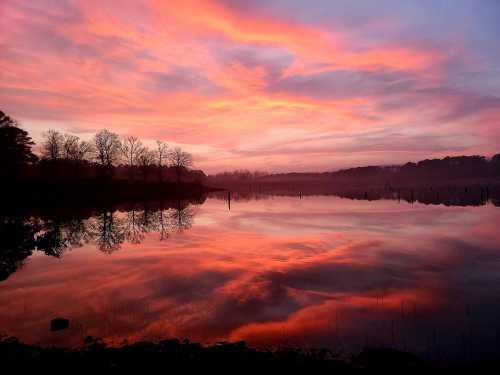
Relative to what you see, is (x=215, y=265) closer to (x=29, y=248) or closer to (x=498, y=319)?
(x=498, y=319)

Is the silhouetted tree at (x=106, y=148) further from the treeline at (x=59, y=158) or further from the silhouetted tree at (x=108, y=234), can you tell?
the silhouetted tree at (x=108, y=234)

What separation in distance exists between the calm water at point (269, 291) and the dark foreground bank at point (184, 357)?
1.00 m

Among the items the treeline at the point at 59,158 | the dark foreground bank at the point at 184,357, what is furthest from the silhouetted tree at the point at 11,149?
the dark foreground bank at the point at 184,357

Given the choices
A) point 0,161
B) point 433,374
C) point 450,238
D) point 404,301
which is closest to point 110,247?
point 404,301

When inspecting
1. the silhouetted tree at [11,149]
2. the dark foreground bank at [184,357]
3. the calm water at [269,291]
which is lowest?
the calm water at [269,291]

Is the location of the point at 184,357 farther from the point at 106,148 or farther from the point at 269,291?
the point at 106,148

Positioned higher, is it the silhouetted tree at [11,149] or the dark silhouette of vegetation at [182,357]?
the silhouetted tree at [11,149]

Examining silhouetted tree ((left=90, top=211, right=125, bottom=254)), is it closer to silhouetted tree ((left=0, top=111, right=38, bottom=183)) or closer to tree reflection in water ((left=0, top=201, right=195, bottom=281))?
tree reflection in water ((left=0, top=201, right=195, bottom=281))

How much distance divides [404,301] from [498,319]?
360 centimetres

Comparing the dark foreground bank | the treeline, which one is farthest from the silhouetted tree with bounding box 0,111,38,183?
the dark foreground bank

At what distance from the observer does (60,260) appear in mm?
24578

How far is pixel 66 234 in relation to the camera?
35.5m

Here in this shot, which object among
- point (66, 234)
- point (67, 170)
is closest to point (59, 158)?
point (67, 170)

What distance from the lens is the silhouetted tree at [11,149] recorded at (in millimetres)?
71250
